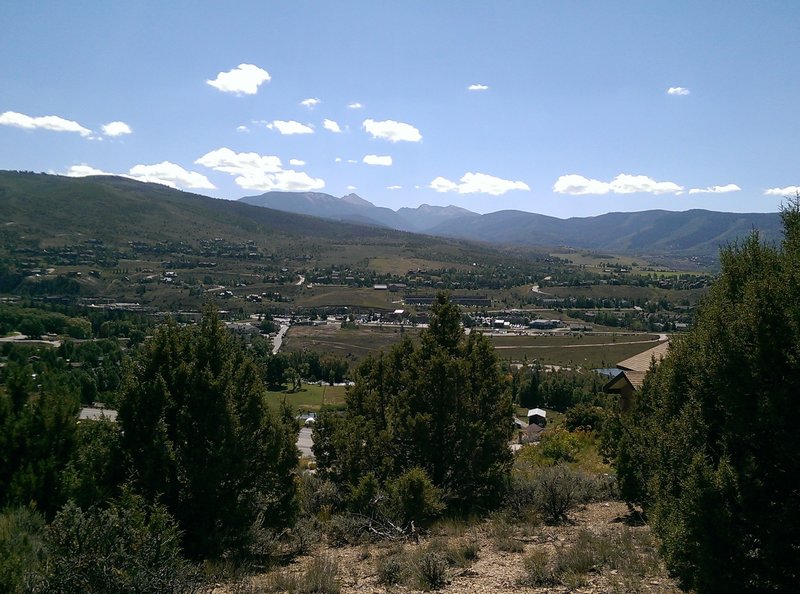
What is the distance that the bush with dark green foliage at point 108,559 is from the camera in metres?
5.19

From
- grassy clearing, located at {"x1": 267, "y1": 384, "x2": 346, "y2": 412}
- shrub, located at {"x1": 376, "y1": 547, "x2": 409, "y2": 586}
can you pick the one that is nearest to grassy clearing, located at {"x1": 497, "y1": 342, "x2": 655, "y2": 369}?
grassy clearing, located at {"x1": 267, "y1": 384, "x2": 346, "y2": 412}

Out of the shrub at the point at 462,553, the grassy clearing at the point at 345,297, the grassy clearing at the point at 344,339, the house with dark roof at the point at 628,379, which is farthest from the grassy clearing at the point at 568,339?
the shrub at the point at 462,553

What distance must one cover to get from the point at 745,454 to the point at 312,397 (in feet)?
212

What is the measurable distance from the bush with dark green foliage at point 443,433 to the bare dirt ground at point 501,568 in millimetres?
1872

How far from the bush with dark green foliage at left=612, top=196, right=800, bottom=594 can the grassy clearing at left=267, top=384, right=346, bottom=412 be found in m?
54.2

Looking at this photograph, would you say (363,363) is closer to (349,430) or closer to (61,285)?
(349,430)

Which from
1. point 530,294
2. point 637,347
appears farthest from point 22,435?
point 530,294

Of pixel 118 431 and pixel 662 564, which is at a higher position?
pixel 118 431

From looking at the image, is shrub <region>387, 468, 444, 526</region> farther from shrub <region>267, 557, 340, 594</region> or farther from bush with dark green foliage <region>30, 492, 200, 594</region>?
bush with dark green foliage <region>30, 492, 200, 594</region>

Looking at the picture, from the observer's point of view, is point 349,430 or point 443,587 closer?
point 443,587

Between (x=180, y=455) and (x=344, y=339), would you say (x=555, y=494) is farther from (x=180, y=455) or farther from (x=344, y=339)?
(x=344, y=339)

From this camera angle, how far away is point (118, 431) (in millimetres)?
9297

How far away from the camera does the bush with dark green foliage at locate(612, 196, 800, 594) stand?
18.7 ft

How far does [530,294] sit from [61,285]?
11777cm
